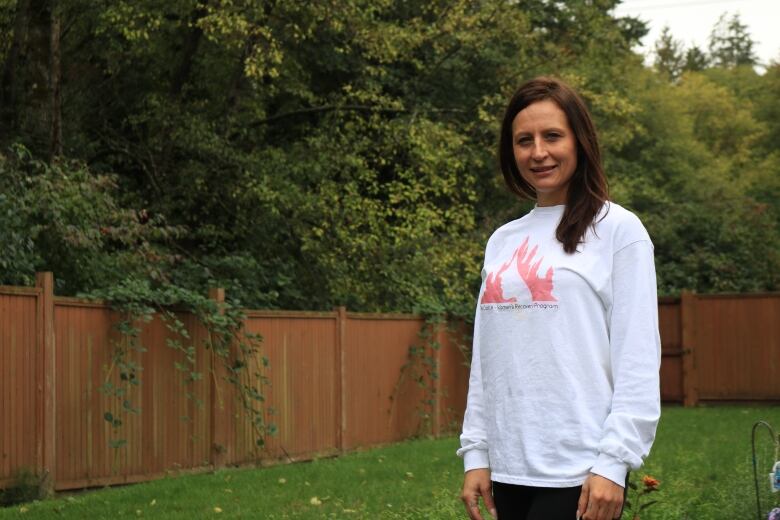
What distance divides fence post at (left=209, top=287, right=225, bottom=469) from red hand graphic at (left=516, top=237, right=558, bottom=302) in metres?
8.77

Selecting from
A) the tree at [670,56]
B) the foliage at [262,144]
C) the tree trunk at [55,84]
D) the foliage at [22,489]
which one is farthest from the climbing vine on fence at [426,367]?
the tree at [670,56]

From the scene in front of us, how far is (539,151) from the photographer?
288cm

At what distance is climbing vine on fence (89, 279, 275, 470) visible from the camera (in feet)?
33.1

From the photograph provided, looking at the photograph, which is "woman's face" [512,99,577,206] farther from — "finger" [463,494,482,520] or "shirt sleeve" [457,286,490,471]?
"finger" [463,494,482,520]

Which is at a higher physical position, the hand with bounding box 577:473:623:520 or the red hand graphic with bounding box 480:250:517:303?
the red hand graphic with bounding box 480:250:517:303

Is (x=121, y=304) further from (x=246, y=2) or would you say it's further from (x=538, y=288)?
(x=538, y=288)

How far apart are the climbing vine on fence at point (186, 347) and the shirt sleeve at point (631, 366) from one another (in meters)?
7.68

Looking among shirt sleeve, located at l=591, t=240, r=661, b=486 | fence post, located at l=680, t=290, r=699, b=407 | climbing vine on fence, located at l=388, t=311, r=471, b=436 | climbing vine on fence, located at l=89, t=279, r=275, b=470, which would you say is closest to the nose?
shirt sleeve, located at l=591, t=240, r=661, b=486

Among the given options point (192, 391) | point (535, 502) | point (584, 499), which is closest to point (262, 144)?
point (192, 391)

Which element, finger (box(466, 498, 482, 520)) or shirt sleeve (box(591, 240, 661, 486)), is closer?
shirt sleeve (box(591, 240, 661, 486))

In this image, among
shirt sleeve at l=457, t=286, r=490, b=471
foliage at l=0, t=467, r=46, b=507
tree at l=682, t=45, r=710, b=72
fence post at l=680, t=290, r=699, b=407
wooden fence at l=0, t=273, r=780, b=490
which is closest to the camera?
shirt sleeve at l=457, t=286, r=490, b=471

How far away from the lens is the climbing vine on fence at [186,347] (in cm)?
1008

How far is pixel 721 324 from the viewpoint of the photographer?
20359 mm

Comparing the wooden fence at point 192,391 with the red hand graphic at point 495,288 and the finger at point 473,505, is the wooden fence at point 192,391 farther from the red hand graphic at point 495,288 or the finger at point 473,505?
the red hand graphic at point 495,288
